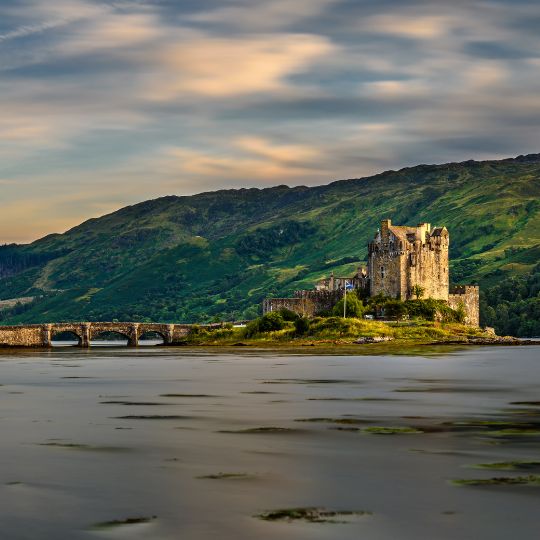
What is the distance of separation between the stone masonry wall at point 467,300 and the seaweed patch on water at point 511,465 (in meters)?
152

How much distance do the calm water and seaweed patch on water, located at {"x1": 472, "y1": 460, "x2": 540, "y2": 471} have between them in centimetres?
51

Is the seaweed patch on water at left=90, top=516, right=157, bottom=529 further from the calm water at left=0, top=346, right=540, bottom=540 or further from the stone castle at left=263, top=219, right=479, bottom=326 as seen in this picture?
the stone castle at left=263, top=219, right=479, bottom=326

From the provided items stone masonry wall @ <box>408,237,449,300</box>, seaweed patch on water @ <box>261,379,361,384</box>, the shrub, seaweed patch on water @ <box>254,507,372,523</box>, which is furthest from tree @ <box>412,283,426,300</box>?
seaweed patch on water @ <box>254,507,372,523</box>

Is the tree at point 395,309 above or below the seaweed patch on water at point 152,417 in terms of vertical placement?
above

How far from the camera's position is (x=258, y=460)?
36.4m

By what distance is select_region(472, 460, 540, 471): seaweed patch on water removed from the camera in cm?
3412

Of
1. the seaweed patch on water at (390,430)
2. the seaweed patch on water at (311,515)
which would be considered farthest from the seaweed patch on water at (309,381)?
the seaweed patch on water at (311,515)

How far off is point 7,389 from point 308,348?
82.7 meters

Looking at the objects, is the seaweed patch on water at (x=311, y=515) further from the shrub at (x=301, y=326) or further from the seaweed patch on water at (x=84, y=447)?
the shrub at (x=301, y=326)

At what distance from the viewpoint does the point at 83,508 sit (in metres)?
28.5

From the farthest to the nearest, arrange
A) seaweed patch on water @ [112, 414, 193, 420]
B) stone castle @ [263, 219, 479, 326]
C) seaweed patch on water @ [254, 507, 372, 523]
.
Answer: stone castle @ [263, 219, 479, 326], seaweed patch on water @ [112, 414, 193, 420], seaweed patch on water @ [254, 507, 372, 523]

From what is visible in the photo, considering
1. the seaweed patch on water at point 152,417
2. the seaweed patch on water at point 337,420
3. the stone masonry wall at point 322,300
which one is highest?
the stone masonry wall at point 322,300

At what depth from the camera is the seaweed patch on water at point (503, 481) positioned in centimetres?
3142

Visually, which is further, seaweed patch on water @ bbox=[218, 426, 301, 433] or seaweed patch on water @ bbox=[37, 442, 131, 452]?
seaweed patch on water @ bbox=[218, 426, 301, 433]
